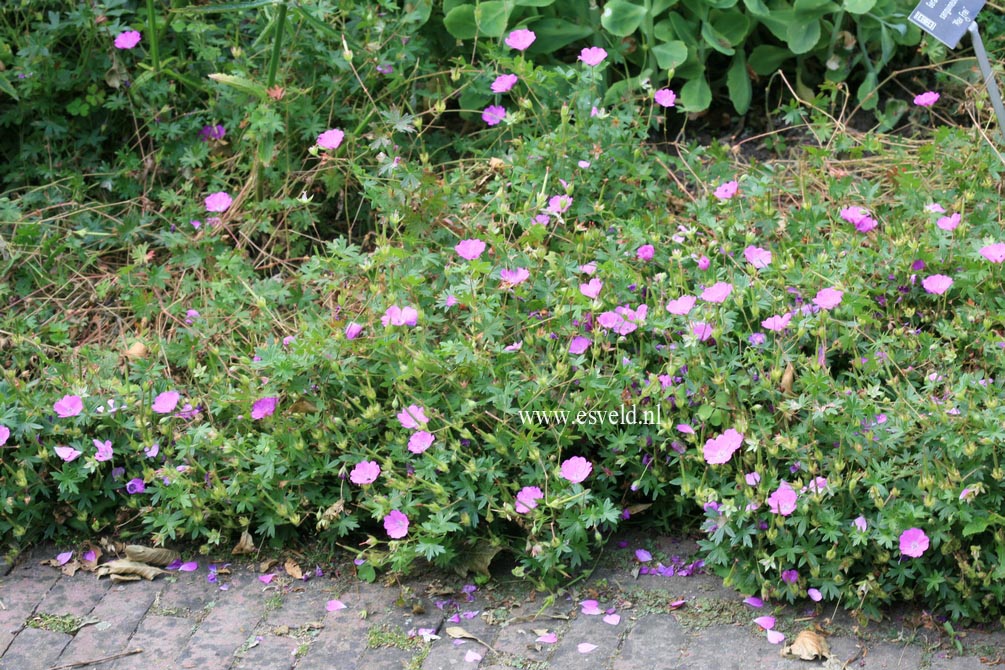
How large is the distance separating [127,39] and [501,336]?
6.06ft

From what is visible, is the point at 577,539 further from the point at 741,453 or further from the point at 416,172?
the point at 416,172

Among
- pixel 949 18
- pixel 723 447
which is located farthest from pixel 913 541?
pixel 949 18

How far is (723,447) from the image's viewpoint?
2.45m

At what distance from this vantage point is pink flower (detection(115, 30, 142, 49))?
3.72 metres

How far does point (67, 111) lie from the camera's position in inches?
158

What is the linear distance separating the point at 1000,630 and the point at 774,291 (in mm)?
955

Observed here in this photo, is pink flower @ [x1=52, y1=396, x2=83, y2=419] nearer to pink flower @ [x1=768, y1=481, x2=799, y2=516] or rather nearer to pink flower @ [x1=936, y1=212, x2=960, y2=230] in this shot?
pink flower @ [x1=768, y1=481, x2=799, y2=516]

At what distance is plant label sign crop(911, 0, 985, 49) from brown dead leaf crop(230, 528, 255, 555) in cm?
214

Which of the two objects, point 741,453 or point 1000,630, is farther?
point 741,453

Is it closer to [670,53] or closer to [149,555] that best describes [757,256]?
[670,53]

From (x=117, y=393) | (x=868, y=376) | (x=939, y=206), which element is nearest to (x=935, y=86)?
(x=939, y=206)

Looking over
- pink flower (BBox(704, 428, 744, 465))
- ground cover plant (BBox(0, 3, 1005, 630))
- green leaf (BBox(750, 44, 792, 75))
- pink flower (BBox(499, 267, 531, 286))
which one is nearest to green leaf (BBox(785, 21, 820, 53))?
green leaf (BBox(750, 44, 792, 75))

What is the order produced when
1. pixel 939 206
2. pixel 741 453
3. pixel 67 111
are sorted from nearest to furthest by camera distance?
pixel 741 453 < pixel 939 206 < pixel 67 111

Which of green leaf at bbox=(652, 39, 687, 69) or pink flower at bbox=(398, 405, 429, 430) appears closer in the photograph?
pink flower at bbox=(398, 405, 429, 430)
